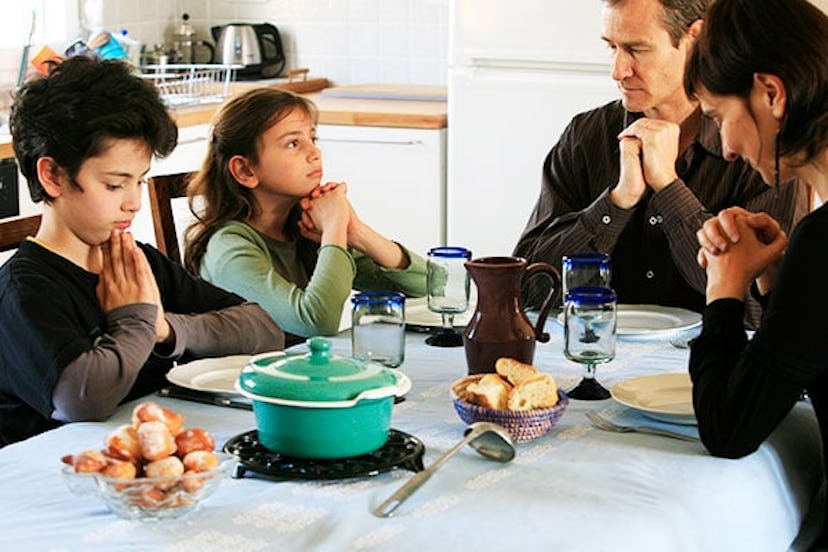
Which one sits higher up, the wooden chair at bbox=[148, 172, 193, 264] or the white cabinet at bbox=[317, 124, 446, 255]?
the wooden chair at bbox=[148, 172, 193, 264]

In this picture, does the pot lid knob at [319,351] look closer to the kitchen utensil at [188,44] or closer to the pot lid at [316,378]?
the pot lid at [316,378]

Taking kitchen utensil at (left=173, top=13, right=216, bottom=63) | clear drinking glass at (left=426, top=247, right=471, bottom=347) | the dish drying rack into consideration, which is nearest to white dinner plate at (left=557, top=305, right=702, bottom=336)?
clear drinking glass at (left=426, top=247, right=471, bottom=347)

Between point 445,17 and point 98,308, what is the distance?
10.4 ft

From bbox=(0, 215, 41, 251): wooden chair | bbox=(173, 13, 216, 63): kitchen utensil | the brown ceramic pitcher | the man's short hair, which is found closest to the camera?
the brown ceramic pitcher

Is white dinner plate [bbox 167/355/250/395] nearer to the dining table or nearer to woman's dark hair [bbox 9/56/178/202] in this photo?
the dining table

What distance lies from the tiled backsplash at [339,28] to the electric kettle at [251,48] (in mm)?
84

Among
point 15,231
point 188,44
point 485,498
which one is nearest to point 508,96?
point 188,44

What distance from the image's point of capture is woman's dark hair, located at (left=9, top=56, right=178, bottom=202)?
2.01m

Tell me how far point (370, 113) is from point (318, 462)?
292cm

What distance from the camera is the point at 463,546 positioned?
1354mm

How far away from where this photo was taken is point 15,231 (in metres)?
2.25

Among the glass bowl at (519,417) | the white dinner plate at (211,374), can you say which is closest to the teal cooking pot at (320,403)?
the glass bowl at (519,417)

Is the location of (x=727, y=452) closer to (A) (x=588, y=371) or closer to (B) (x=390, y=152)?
(A) (x=588, y=371)

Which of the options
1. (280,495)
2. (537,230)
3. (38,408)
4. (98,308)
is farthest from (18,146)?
(537,230)
